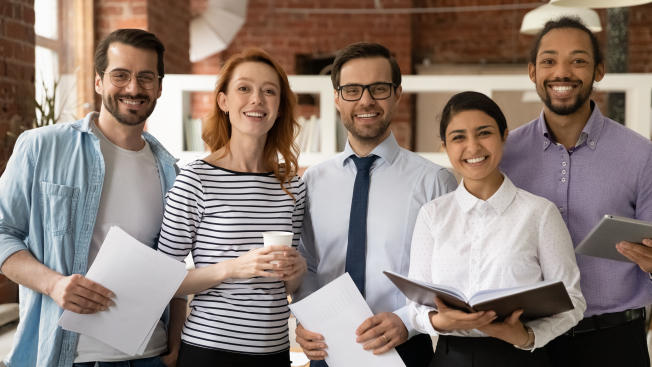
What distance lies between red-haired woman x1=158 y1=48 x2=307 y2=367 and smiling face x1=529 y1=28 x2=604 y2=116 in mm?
867

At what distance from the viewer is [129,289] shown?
165cm

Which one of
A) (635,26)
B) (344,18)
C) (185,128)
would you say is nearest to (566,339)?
(185,128)

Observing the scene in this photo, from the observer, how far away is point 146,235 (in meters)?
1.86

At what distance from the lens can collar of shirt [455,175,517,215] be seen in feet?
5.16

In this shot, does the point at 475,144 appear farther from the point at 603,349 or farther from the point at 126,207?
the point at 126,207

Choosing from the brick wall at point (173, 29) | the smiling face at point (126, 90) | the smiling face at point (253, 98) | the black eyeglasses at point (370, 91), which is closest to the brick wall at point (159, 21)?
the brick wall at point (173, 29)

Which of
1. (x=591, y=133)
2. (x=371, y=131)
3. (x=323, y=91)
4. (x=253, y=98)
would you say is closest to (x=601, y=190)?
(x=591, y=133)

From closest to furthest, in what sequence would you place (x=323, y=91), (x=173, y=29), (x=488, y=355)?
1. (x=488, y=355)
2. (x=323, y=91)
3. (x=173, y=29)

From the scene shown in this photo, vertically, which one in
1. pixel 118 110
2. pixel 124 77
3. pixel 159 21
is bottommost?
pixel 118 110

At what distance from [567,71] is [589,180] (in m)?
0.35

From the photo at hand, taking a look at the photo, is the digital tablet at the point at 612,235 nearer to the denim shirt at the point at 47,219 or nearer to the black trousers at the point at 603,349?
the black trousers at the point at 603,349

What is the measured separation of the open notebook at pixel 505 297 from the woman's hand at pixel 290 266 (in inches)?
12.8

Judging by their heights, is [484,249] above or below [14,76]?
below

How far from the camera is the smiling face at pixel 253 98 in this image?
5.95 ft
